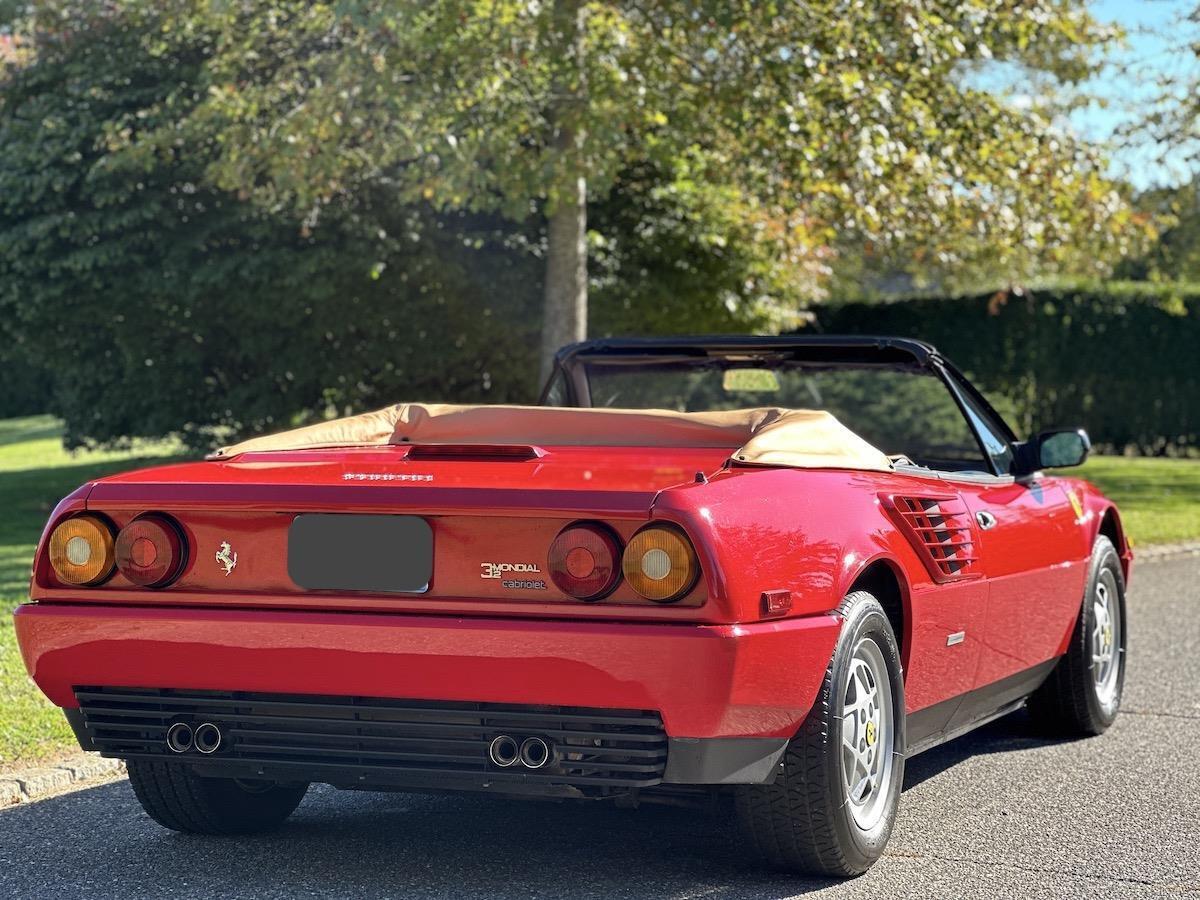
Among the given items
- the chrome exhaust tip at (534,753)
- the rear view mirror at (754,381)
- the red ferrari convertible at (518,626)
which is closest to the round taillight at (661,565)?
the red ferrari convertible at (518,626)

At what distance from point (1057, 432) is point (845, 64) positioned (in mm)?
7594

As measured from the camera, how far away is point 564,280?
15492mm

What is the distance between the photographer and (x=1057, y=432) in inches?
246

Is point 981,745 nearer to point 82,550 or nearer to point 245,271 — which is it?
point 82,550

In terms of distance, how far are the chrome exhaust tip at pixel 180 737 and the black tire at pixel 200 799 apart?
1.25 feet

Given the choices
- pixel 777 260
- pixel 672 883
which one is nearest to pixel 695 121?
pixel 777 260

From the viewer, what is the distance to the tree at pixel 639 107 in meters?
13.0

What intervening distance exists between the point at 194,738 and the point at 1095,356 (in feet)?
75.8

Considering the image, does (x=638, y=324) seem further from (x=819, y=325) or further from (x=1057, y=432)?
(x=1057, y=432)

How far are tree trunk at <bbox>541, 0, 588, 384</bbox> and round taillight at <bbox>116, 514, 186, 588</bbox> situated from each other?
9.23m

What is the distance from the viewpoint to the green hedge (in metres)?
25.7

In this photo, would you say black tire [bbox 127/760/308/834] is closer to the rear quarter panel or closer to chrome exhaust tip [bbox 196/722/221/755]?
chrome exhaust tip [bbox 196/722/221/755]

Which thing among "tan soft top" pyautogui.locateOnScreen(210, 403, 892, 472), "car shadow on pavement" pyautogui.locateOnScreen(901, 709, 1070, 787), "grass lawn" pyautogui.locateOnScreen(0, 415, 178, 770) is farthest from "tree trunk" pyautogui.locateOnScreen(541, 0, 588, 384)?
"tan soft top" pyautogui.locateOnScreen(210, 403, 892, 472)

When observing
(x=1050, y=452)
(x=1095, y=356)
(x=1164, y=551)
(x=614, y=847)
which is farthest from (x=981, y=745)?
(x=1095, y=356)
